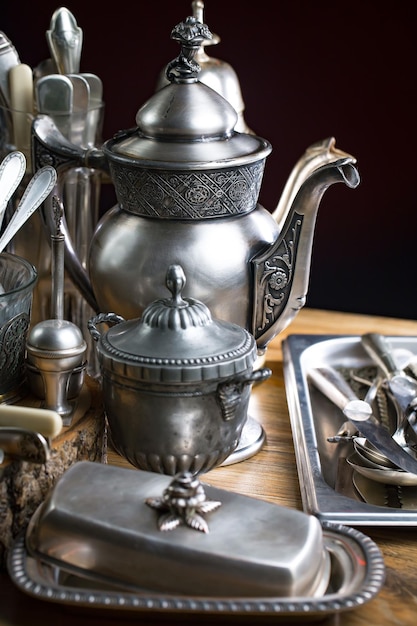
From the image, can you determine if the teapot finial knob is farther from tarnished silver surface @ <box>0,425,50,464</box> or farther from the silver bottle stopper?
tarnished silver surface @ <box>0,425,50,464</box>

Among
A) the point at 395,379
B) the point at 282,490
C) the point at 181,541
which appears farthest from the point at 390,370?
the point at 181,541

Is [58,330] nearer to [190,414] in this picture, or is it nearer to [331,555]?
[190,414]

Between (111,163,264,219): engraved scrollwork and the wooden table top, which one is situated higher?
(111,163,264,219): engraved scrollwork

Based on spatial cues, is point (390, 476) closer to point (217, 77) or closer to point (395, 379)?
point (395, 379)

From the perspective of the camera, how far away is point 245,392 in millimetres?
696

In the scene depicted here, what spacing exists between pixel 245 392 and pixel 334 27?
0.84 m

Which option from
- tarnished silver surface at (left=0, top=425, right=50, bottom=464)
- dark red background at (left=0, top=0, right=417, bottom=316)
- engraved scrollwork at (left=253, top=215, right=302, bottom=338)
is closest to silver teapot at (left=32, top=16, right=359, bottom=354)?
engraved scrollwork at (left=253, top=215, right=302, bottom=338)

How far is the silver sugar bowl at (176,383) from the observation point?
0.66 meters

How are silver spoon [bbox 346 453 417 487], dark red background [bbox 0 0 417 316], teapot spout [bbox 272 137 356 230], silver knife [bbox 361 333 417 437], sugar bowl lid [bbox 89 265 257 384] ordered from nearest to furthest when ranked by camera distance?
sugar bowl lid [bbox 89 265 257 384] < silver spoon [bbox 346 453 417 487] < silver knife [bbox 361 333 417 437] < teapot spout [bbox 272 137 356 230] < dark red background [bbox 0 0 417 316]

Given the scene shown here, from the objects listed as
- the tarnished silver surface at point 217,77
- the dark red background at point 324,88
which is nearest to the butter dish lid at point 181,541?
the tarnished silver surface at point 217,77

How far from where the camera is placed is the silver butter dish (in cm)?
56

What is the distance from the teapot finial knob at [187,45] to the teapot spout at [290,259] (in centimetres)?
14

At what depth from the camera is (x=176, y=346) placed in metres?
0.67

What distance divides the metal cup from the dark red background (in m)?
0.74
